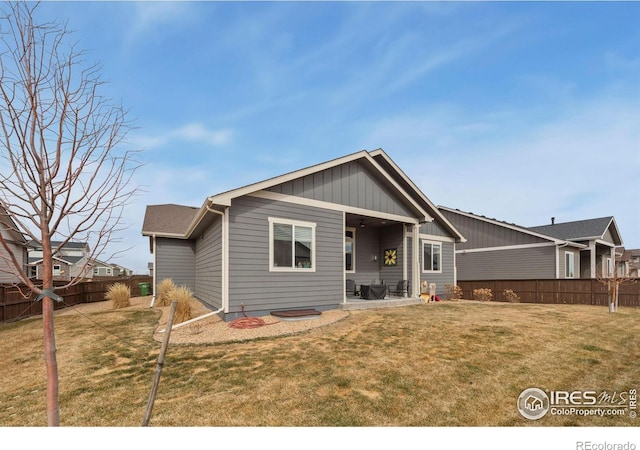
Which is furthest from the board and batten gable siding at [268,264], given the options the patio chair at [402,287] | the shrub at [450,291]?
the shrub at [450,291]

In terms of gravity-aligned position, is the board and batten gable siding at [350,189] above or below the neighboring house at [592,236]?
above

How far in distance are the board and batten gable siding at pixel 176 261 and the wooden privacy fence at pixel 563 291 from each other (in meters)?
15.3

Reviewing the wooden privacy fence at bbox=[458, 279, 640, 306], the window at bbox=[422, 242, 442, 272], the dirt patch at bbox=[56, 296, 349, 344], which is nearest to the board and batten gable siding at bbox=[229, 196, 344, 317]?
the dirt patch at bbox=[56, 296, 349, 344]

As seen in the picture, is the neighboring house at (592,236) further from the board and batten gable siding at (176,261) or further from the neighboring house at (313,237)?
the board and batten gable siding at (176,261)

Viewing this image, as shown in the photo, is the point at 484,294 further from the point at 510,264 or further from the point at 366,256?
the point at 366,256

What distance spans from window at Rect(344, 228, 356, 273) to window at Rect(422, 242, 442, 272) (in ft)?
12.4

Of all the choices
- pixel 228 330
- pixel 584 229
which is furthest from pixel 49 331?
pixel 584 229

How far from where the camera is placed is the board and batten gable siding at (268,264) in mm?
8603

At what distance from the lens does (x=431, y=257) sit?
15594 mm

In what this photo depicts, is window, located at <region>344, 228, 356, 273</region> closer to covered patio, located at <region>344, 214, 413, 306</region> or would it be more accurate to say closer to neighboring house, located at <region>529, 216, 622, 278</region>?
covered patio, located at <region>344, 214, 413, 306</region>

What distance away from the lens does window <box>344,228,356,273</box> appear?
13.5 metres

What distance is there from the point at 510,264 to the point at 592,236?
16.9 feet

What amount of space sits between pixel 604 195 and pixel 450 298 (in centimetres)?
1409
